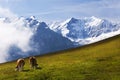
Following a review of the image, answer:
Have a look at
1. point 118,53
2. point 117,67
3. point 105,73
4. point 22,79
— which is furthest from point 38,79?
point 118,53

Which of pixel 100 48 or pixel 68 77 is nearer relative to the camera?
pixel 68 77

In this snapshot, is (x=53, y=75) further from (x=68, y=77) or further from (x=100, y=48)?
(x=100, y=48)

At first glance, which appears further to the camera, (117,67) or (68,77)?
(117,67)

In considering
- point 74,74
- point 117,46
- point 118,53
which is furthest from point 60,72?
point 117,46

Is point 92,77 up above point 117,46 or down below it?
below

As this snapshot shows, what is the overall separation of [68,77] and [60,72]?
4.36 m

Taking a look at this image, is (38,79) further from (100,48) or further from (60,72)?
(100,48)

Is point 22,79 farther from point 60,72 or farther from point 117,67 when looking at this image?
point 117,67

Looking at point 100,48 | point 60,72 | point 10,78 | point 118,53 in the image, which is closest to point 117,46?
point 100,48

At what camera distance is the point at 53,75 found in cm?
4912

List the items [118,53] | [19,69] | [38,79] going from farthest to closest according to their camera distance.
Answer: [118,53] < [19,69] < [38,79]

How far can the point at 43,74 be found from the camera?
164ft

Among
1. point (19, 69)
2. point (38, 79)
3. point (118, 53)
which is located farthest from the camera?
point (118, 53)

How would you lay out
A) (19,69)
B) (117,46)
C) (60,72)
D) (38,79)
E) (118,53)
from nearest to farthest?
(38,79)
(60,72)
(19,69)
(118,53)
(117,46)
